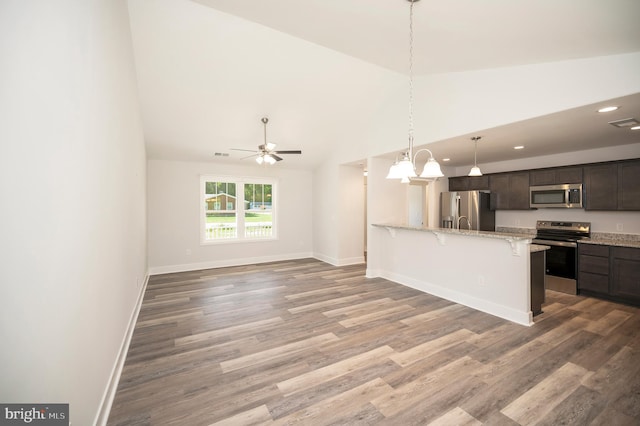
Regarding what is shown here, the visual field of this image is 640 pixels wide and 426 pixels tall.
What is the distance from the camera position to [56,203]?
1.17 m

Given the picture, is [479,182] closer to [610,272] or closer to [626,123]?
[610,272]

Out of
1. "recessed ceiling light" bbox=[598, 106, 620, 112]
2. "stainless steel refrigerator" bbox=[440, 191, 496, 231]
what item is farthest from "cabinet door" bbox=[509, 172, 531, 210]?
"recessed ceiling light" bbox=[598, 106, 620, 112]

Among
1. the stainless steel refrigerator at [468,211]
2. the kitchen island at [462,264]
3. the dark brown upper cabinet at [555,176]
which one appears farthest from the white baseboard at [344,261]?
the dark brown upper cabinet at [555,176]

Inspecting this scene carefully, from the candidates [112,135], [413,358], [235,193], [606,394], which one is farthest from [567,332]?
[235,193]

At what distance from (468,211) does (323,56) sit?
4.38 m

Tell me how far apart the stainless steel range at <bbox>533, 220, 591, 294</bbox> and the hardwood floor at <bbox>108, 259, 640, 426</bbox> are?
0.33 meters

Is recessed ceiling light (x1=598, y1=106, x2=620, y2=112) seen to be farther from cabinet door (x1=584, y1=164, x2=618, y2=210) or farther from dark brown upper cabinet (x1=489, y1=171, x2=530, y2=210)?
dark brown upper cabinet (x1=489, y1=171, x2=530, y2=210)

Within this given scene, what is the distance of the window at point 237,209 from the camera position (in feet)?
21.4

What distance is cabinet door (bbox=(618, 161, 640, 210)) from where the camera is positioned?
13.1 feet

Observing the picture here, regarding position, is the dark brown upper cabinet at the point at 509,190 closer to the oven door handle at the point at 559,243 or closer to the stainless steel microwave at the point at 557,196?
the stainless steel microwave at the point at 557,196

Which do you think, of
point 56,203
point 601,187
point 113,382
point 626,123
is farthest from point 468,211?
point 56,203

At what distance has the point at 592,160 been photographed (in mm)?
4625

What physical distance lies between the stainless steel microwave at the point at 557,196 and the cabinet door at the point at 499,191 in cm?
44

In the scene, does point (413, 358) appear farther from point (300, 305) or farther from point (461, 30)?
point (461, 30)
